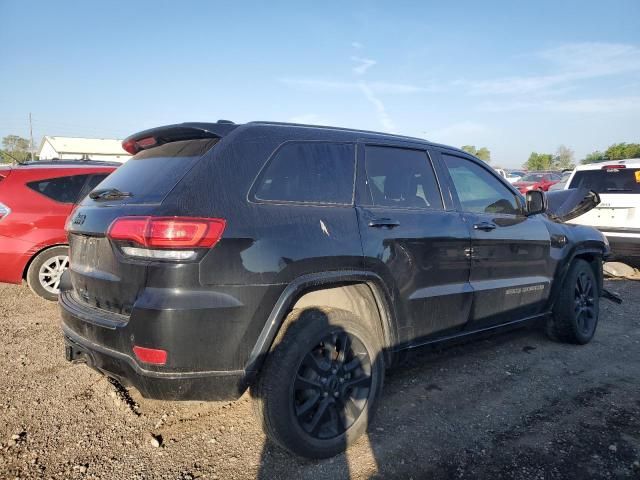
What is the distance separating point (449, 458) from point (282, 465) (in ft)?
3.07

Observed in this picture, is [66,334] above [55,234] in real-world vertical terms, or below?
below

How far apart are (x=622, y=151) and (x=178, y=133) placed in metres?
54.0

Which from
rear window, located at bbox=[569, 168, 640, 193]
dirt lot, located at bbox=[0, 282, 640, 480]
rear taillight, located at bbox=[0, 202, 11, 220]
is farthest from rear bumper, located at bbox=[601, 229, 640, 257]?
rear taillight, located at bbox=[0, 202, 11, 220]

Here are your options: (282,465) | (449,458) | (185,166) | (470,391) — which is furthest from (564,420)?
(185,166)

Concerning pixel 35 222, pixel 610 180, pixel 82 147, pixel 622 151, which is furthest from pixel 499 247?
pixel 82 147

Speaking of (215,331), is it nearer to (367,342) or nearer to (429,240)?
(367,342)

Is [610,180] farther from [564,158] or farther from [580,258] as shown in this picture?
[564,158]

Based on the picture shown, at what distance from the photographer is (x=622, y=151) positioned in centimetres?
4656

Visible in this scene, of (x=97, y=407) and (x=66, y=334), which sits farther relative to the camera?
(x=97, y=407)

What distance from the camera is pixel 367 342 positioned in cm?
279

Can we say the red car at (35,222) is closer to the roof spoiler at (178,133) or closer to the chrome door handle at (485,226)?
the roof spoiler at (178,133)

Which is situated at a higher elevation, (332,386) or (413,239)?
(413,239)

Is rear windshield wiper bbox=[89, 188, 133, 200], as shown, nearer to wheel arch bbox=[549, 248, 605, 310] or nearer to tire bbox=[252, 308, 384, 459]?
tire bbox=[252, 308, 384, 459]

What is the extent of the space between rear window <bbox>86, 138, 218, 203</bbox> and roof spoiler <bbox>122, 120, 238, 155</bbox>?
33mm
